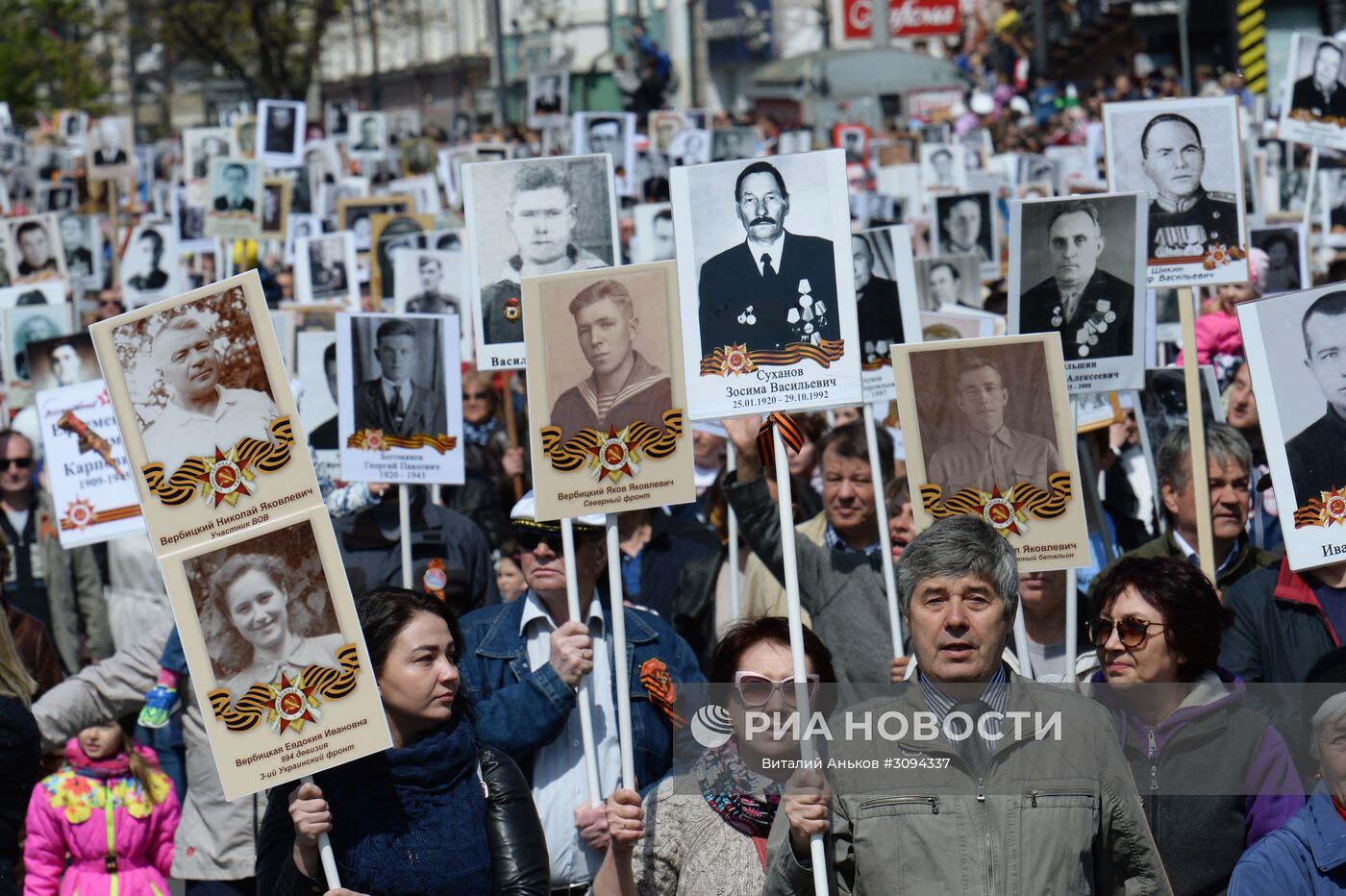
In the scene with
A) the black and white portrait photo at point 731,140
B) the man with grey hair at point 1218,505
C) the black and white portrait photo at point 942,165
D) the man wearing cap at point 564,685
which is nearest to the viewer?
the man wearing cap at point 564,685

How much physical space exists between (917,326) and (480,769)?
322 centimetres

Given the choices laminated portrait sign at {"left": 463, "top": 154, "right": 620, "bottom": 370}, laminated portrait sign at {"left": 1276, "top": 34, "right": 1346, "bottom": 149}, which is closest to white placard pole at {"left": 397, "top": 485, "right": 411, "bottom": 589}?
laminated portrait sign at {"left": 463, "top": 154, "right": 620, "bottom": 370}

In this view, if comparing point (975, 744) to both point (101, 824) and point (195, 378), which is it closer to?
point (195, 378)

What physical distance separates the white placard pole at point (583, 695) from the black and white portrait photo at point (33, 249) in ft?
32.7

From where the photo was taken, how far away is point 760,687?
4.17 m

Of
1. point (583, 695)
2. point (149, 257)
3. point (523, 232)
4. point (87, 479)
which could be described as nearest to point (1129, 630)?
point (583, 695)

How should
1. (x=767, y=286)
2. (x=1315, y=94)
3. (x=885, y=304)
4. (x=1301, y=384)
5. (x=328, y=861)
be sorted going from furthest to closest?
(x=1315, y=94)
(x=885, y=304)
(x=1301, y=384)
(x=767, y=286)
(x=328, y=861)

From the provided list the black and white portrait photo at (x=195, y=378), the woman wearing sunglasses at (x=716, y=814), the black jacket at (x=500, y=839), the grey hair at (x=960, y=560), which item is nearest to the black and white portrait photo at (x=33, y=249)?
the black and white portrait photo at (x=195, y=378)

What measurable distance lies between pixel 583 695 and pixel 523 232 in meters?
2.01

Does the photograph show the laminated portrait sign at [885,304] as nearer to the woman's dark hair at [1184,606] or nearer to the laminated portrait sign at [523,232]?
the laminated portrait sign at [523,232]

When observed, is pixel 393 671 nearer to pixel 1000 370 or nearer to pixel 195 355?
pixel 195 355

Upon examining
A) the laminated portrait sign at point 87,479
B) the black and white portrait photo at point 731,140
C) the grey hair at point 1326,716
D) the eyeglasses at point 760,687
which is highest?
the black and white portrait photo at point 731,140

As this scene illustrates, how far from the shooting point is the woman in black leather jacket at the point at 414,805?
12.7 feet

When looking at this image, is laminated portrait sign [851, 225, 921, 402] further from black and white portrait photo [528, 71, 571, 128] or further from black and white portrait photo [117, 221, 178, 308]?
black and white portrait photo [528, 71, 571, 128]
